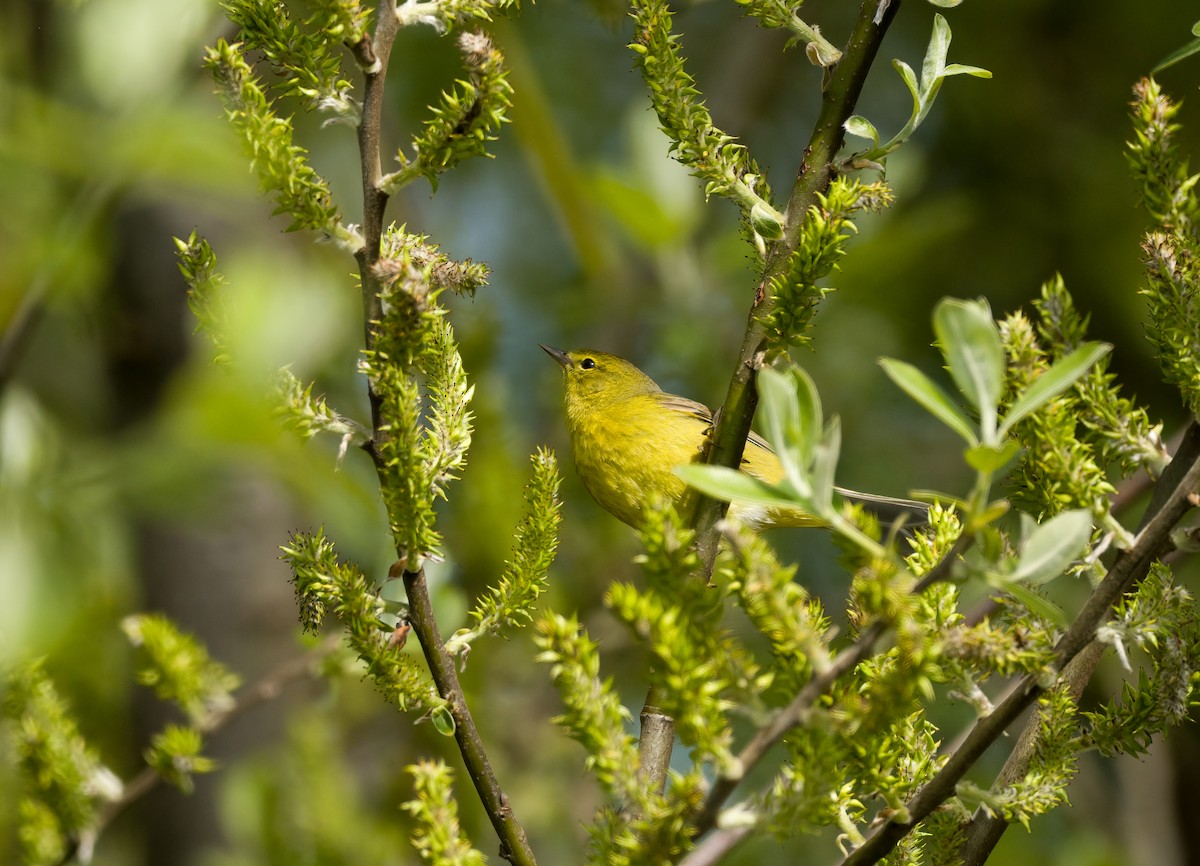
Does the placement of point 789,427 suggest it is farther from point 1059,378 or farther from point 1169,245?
point 1169,245

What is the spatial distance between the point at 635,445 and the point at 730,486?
9.19 ft

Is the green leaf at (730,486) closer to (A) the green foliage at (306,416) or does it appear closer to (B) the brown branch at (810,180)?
(B) the brown branch at (810,180)

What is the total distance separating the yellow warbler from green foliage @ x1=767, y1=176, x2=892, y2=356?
6.63 ft

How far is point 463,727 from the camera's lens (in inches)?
53.2

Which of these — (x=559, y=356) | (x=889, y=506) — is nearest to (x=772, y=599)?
(x=889, y=506)

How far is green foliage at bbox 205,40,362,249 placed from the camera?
1.22m

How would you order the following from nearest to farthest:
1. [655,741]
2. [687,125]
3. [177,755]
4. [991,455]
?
1. [991,455]
2. [687,125]
3. [655,741]
4. [177,755]

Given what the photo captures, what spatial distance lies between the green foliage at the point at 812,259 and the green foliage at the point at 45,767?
1.32 metres

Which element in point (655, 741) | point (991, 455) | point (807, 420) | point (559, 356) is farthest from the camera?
point (559, 356)

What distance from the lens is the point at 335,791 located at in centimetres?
277

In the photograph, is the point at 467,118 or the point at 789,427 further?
the point at 467,118

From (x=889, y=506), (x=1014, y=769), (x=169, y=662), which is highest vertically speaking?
(x=1014, y=769)

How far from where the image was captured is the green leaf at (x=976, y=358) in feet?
3.51

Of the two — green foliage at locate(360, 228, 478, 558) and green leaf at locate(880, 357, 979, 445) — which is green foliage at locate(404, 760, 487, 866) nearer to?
green foliage at locate(360, 228, 478, 558)
